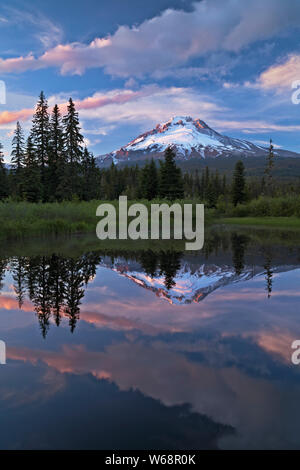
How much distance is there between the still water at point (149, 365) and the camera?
8.59 ft

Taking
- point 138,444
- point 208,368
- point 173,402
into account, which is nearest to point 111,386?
point 173,402

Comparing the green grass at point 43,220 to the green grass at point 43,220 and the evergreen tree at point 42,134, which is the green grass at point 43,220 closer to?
the green grass at point 43,220

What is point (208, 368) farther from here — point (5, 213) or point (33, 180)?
point (33, 180)

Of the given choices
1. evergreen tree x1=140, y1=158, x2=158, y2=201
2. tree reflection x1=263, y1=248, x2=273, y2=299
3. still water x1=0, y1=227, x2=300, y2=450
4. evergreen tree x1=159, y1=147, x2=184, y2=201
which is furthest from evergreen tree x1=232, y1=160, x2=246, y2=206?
still water x1=0, y1=227, x2=300, y2=450

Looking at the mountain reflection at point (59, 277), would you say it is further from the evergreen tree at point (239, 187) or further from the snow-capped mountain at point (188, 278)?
the evergreen tree at point (239, 187)

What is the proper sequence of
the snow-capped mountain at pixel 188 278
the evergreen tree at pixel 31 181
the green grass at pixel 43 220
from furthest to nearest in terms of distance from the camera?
the evergreen tree at pixel 31 181, the green grass at pixel 43 220, the snow-capped mountain at pixel 188 278

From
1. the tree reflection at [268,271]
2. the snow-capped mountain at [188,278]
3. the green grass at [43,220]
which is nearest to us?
the snow-capped mountain at [188,278]

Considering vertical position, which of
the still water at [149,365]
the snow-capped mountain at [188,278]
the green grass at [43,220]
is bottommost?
the still water at [149,365]

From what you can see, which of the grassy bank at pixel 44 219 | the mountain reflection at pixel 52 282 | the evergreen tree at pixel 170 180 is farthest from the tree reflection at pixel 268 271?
the evergreen tree at pixel 170 180

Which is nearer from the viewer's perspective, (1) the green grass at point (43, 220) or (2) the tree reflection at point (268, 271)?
(2) the tree reflection at point (268, 271)

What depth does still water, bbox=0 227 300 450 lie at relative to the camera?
262 cm

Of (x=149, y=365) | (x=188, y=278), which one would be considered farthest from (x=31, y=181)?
(x=149, y=365)

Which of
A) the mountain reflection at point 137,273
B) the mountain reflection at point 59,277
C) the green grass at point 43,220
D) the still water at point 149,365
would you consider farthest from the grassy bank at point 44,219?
the still water at point 149,365

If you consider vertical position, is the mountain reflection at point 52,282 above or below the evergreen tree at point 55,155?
below
